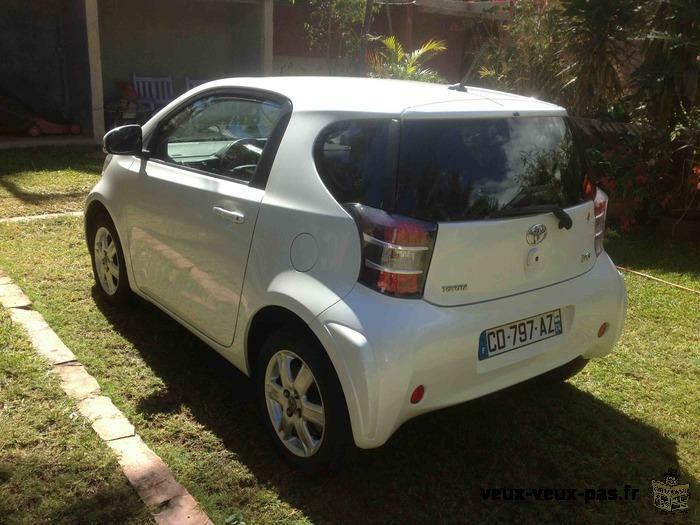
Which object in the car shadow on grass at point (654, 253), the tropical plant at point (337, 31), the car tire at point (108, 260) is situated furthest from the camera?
the tropical plant at point (337, 31)

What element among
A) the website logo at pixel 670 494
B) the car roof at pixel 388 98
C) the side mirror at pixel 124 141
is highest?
the car roof at pixel 388 98

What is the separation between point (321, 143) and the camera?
110 inches

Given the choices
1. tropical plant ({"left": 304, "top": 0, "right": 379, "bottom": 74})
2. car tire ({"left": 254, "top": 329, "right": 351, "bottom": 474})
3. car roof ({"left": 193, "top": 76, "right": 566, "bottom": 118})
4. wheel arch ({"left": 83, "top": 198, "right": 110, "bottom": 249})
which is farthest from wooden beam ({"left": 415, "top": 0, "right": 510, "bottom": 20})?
car tire ({"left": 254, "top": 329, "right": 351, "bottom": 474})

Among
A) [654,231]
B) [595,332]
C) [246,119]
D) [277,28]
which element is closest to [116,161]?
[246,119]

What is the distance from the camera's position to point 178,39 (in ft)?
45.2

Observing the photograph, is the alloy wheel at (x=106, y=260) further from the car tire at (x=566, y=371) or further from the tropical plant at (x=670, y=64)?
the tropical plant at (x=670, y=64)

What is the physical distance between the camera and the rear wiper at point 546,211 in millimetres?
2721

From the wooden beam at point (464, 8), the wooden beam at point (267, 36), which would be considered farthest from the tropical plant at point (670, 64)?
the wooden beam at point (464, 8)

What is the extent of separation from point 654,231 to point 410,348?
605 cm

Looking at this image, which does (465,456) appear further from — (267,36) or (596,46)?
(267,36)

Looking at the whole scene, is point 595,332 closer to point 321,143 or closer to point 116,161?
point 321,143

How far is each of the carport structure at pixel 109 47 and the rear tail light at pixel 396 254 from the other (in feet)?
32.2

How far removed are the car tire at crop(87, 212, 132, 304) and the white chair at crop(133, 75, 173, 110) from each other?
8.99 meters

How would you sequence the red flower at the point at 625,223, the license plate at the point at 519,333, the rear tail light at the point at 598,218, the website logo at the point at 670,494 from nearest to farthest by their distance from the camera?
1. the license plate at the point at 519,333
2. the website logo at the point at 670,494
3. the rear tail light at the point at 598,218
4. the red flower at the point at 625,223
